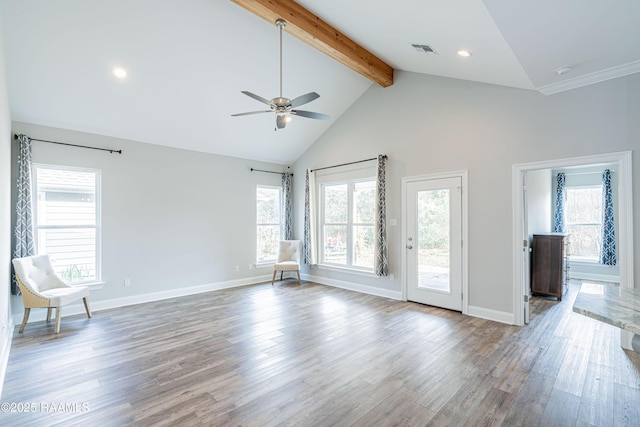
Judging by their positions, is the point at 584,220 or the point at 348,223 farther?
the point at 584,220

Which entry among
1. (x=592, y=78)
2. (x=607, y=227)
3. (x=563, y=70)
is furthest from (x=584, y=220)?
(x=563, y=70)

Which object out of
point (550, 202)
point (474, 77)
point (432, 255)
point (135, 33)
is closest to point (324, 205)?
point (432, 255)

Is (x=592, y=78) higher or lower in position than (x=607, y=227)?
higher

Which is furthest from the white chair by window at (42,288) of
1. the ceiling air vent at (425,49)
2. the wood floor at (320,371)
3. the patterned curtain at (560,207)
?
the patterned curtain at (560,207)

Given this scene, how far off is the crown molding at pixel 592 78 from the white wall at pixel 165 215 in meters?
5.32

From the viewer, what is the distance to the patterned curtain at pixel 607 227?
6.52 metres

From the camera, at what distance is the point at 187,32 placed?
386 centimetres

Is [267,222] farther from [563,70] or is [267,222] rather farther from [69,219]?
[563,70]

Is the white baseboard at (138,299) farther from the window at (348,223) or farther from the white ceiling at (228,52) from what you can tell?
the white ceiling at (228,52)

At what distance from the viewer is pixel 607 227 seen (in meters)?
6.59

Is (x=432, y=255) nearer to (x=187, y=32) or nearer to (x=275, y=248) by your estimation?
(x=275, y=248)

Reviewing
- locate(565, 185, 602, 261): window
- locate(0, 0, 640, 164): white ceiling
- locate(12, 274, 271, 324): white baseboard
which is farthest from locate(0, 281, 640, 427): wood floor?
locate(565, 185, 602, 261): window

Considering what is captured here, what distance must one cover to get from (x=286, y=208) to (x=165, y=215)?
269cm

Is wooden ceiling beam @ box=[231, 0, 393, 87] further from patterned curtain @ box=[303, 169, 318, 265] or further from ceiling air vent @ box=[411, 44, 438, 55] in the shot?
patterned curtain @ box=[303, 169, 318, 265]
